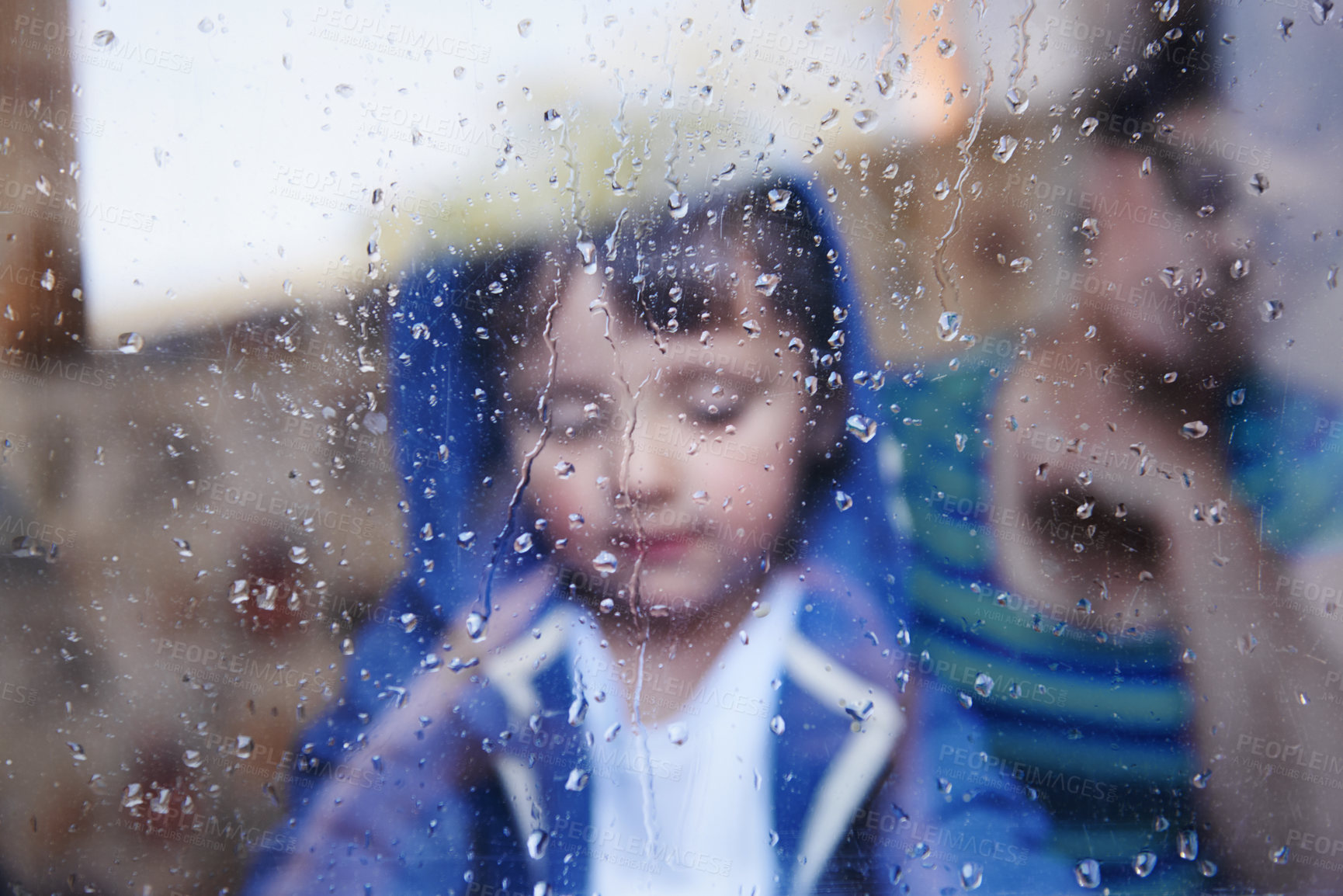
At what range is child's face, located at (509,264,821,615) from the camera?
2.09ft

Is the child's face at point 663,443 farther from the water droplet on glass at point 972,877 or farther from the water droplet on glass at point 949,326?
the water droplet on glass at point 972,877

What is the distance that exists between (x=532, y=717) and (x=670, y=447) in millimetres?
289

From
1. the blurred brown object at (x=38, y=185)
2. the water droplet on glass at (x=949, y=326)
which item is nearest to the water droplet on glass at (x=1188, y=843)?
the water droplet on glass at (x=949, y=326)

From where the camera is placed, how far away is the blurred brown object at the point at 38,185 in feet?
2.03

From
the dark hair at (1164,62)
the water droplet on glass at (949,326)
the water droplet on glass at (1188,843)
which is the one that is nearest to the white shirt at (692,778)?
the water droplet on glass at (949,326)

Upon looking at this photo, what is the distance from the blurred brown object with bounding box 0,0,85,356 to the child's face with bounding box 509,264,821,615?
1.40 ft

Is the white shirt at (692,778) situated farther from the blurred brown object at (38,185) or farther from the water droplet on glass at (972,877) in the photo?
the blurred brown object at (38,185)

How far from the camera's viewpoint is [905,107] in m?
0.63

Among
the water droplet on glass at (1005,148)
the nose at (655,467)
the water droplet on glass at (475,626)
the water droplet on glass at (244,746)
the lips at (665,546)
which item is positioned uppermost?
the water droplet on glass at (1005,148)

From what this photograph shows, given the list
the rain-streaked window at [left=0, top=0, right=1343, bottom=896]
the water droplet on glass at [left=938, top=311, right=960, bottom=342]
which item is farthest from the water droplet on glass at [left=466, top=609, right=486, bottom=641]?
the water droplet on glass at [left=938, top=311, right=960, bottom=342]

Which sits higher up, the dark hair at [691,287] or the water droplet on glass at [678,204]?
the water droplet on glass at [678,204]

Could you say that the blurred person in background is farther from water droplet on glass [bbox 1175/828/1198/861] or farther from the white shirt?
the white shirt

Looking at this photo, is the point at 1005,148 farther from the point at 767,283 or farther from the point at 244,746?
the point at 244,746

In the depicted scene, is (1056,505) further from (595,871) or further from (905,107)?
(595,871)
